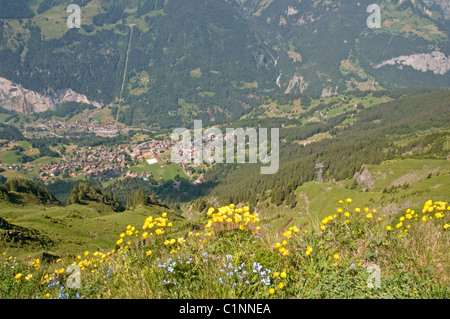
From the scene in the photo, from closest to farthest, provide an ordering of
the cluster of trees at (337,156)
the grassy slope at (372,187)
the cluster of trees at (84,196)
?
the grassy slope at (372,187) → the cluster of trees at (84,196) → the cluster of trees at (337,156)

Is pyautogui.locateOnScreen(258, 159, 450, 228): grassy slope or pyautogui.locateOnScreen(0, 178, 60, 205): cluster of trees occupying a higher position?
pyautogui.locateOnScreen(258, 159, 450, 228): grassy slope

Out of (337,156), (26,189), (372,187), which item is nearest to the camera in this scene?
(372,187)

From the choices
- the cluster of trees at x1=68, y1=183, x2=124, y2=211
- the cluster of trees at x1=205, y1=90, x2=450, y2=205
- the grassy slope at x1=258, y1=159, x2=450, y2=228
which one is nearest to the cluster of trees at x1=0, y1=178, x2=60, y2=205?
the cluster of trees at x1=68, y1=183, x2=124, y2=211

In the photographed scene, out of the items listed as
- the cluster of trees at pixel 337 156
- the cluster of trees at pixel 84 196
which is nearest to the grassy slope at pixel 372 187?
the cluster of trees at pixel 337 156

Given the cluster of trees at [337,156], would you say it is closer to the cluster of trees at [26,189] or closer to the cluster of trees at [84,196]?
the cluster of trees at [84,196]

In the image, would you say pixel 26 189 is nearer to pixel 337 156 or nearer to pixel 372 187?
pixel 372 187

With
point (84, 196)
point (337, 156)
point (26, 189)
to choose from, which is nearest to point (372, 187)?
point (337, 156)

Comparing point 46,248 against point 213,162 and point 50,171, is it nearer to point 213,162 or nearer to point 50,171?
point 213,162

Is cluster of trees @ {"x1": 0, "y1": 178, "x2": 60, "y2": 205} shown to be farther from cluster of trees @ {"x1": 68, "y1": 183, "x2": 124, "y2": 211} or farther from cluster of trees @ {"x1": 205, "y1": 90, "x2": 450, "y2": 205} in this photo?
cluster of trees @ {"x1": 205, "y1": 90, "x2": 450, "y2": 205}

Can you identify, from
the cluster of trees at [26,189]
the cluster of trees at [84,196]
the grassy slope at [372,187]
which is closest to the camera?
the grassy slope at [372,187]

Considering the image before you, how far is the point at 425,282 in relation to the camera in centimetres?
436
